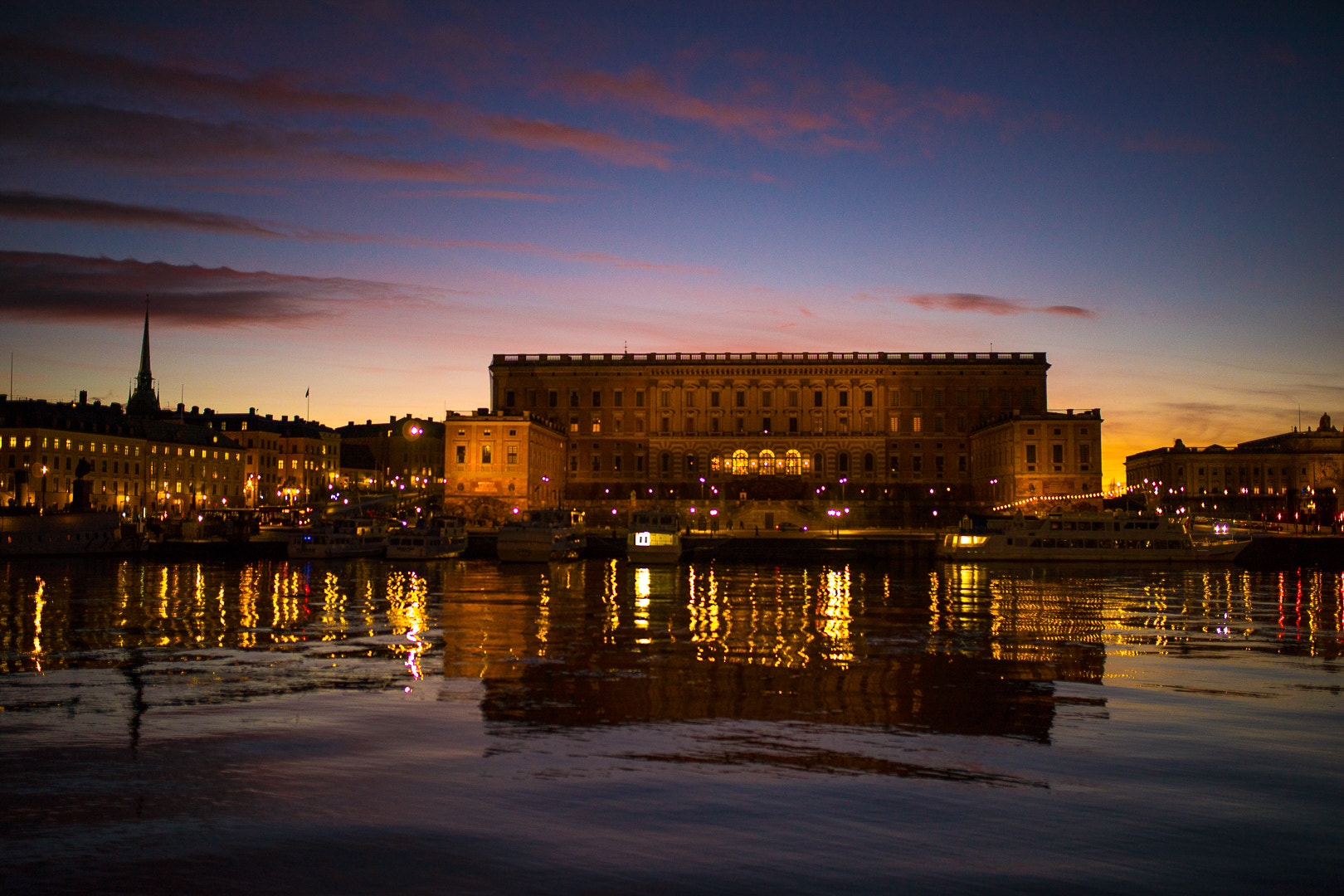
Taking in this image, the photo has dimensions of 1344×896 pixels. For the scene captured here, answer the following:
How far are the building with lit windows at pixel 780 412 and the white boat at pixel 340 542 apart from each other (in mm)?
37632

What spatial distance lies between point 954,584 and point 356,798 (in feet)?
136

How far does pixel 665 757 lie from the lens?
1505cm

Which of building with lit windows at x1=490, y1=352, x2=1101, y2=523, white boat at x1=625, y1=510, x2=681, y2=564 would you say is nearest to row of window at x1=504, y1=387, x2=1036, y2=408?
building with lit windows at x1=490, y1=352, x2=1101, y2=523

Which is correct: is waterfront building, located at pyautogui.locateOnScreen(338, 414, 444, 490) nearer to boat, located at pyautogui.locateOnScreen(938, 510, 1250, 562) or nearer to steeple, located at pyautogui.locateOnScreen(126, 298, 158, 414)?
steeple, located at pyautogui.locateOnScreen(126, 298, 158, 414)

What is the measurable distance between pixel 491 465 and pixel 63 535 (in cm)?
3700

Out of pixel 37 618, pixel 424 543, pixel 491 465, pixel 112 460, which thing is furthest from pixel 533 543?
pixel 112 460

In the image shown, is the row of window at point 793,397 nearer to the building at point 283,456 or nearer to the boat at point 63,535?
the building at point 283,456

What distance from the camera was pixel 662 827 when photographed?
1204 centimetres

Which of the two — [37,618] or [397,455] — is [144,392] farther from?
[37,618]

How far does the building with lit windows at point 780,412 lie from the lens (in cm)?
11412

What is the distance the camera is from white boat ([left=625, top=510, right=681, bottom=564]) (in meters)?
66.4

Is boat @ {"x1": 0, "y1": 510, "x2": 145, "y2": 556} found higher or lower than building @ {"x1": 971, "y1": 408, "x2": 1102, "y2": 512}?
lower

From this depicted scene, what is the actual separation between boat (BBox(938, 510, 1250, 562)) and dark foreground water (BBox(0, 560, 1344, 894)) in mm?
37153

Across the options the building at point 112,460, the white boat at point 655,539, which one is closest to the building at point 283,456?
the building at point 112,460
